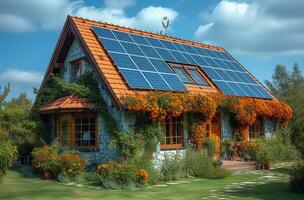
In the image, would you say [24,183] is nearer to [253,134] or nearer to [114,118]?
[114,118]

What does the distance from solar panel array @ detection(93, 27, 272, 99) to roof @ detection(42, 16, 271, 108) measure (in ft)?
0.76

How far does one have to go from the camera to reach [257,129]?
2406cm

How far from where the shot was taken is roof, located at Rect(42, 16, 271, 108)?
1672 cm

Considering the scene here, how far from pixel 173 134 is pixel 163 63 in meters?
4.02

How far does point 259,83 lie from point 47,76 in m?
13.8

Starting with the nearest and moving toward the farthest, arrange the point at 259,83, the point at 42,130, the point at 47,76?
the point at 42,130 → the point at 47,76 → the point at 259,83

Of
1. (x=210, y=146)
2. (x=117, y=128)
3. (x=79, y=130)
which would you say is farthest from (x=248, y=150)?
(x=79, y=130)

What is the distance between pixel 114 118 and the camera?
16812 millimetres

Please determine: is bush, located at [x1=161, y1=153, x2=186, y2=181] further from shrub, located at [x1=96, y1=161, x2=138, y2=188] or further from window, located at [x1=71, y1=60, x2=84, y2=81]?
window, located at [x1=71, y1=60, x2=84, y2=81]

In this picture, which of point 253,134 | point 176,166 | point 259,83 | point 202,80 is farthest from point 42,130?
point 259,83

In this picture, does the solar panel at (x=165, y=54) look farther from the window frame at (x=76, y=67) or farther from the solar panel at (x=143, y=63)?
the window frame at (x=76, y=67)

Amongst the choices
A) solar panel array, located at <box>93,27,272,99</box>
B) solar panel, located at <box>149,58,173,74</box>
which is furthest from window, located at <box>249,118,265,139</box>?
solar panel, located at <box>149,58,173,74</box>

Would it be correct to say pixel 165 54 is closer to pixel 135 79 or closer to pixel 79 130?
pixel 135 79

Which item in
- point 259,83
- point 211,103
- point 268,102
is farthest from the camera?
point 259,83
